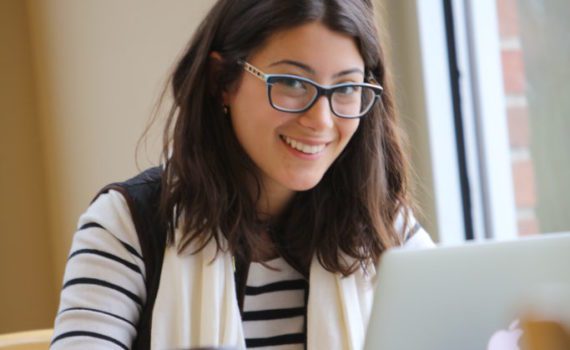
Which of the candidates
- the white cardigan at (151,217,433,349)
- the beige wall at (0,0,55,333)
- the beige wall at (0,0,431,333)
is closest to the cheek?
the white cardigan at (151,217,433,349)

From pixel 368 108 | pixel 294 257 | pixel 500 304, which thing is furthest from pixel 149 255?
pixel 500 304

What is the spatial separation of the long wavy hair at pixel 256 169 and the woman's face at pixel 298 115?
20 mm

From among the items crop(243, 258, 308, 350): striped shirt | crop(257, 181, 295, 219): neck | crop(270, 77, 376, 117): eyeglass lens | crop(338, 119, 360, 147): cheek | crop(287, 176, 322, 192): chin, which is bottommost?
crop(243, 258, 308, 350): striped shirt

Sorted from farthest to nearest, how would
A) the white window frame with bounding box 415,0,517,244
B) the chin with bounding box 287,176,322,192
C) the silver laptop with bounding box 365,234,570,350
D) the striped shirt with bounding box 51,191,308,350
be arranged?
the white window frame with bounding box 415,0,517,244 < the chin with bounding box 287,176,322,192 < the striped shirt with bounding box 51,191,308,350 < the silver laptop with bounding box 365,234,570,350

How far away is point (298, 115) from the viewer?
4.51 feet

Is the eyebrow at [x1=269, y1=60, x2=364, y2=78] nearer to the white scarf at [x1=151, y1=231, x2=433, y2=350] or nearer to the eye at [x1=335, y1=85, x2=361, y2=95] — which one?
the eye at [x1=335, y1=85, x2=361, y2=95]

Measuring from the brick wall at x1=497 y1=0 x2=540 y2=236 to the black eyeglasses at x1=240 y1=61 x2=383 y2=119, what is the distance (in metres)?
0.87

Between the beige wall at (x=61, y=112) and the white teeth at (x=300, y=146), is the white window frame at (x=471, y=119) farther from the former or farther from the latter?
the white teeth at (x=300, y=146)

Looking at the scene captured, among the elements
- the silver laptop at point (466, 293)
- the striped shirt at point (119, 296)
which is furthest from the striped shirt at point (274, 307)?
the silver laptop at point (466, 293)

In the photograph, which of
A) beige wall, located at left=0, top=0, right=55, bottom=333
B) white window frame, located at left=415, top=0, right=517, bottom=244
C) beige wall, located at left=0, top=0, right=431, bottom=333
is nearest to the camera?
white window frame, located at left=415, top=0, right=517, bottom=244

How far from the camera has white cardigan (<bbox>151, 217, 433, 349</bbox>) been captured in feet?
4.56

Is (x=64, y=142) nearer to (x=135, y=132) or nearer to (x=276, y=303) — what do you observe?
(x=135, y=132)

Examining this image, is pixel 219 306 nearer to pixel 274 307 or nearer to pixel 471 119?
pixel 274 307

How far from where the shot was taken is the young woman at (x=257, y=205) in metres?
1.36
